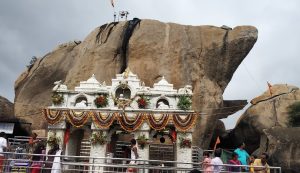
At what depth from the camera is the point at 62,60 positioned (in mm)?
37750

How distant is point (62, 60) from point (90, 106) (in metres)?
19.6

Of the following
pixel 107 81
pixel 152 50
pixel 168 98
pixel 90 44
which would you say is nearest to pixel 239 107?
pixel 152 50

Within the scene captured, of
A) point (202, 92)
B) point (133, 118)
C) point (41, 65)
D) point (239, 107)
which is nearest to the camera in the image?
point (133, 118)

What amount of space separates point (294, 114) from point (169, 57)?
433 inches

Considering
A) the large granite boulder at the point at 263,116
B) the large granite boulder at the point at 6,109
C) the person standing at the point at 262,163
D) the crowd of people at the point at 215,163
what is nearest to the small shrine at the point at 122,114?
the crowd of people at the point at 215,163

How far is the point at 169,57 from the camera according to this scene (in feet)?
104

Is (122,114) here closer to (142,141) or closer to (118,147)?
(142,141)

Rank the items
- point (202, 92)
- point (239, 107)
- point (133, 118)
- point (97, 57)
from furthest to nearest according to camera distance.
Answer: point (239, 107) < point (97, 57) < point (202, 92) < point (133, 118)

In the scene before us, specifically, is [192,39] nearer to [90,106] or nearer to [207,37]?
[207,37]

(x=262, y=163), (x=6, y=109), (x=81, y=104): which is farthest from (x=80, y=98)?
(x=6, y=109)

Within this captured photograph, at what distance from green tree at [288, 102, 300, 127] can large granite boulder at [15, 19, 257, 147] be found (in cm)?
557

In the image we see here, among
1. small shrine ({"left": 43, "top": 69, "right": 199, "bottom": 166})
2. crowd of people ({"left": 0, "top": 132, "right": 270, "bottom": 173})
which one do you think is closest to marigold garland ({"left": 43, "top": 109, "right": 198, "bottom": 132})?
small shrine ({"left": 43, "top": 69, "right": 199, "bottom": 166})

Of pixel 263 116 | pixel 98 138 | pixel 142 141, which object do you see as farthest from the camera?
pixel 263 116

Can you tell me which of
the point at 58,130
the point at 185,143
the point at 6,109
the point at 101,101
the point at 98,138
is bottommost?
the point at 185,143
